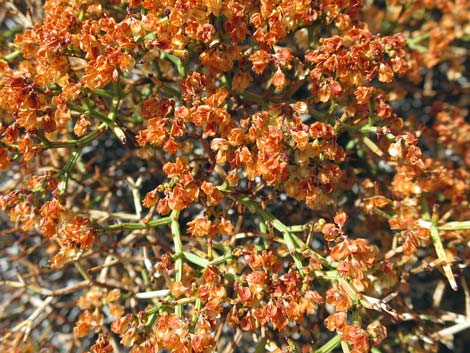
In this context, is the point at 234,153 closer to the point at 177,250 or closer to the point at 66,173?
the point at 177,250

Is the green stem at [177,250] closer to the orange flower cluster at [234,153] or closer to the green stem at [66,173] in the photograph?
the orange flower cluster at [234,153]

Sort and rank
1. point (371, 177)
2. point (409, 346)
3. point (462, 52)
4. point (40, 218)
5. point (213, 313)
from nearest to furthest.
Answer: point (213, 313)
point (40, 218)
point (409, 346)
point (371, 177)
point (462, 52)

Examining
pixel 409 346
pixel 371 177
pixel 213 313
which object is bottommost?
pixel 409 346

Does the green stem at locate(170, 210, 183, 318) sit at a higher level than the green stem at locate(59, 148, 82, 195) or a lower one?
lower

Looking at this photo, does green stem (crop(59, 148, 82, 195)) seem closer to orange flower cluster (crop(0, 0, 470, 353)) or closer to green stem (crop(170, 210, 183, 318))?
orange flower cluster (crop(0, 0, 470, 353))

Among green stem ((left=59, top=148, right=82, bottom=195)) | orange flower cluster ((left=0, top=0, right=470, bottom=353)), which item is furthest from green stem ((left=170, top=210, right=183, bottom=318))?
green stem ((left=59, top=148, right=82, bottom=195))

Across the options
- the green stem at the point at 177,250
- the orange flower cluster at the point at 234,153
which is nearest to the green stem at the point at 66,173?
the orange flower cluster at the point at 234,153

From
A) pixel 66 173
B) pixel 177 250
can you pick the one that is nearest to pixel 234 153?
pixel 177 250

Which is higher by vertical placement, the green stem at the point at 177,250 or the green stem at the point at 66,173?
the green stem at the point at 66,173

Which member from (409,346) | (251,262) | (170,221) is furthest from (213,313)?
(409,346)

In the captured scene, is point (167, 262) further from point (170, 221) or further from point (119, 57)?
point (119, 57)

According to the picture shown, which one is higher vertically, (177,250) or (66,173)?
(66,173)
